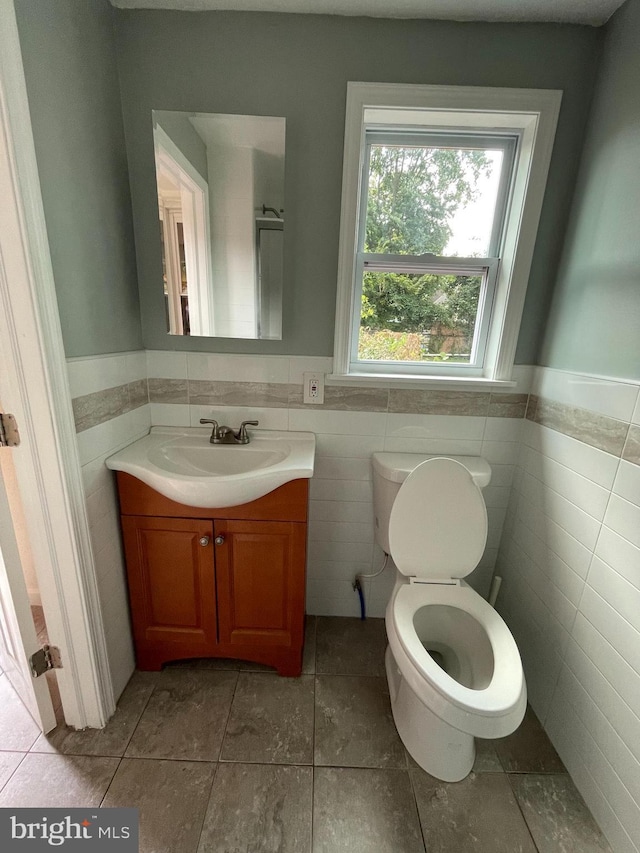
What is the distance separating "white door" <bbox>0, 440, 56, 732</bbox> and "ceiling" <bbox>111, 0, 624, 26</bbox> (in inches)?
59.1

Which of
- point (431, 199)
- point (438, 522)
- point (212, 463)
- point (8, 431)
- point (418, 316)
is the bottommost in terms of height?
point (438, 522)

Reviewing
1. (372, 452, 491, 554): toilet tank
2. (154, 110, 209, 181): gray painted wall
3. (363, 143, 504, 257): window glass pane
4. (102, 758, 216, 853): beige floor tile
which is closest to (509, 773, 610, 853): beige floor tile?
(372, 452, 491, 554): toilet tank

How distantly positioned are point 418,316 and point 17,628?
1.77m

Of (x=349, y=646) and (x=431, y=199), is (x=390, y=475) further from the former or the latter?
(x=431, y=199)

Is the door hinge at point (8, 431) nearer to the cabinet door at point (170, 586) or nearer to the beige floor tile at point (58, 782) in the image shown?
the cabinet door at point (170, 586)

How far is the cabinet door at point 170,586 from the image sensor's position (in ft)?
3.96

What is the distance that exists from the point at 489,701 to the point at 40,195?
167cm

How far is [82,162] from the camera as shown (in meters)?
1.00

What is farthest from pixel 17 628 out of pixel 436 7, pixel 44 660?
pixel 436 7

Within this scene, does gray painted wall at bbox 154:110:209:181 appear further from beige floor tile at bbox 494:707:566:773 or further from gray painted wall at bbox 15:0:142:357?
beige floor tile at bbox 494:707:566:773

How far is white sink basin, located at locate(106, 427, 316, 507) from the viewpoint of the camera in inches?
41.0

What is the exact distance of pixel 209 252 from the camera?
1277 millimetres

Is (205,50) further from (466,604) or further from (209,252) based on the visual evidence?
(466,604)

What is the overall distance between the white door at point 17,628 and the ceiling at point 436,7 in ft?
4.92
